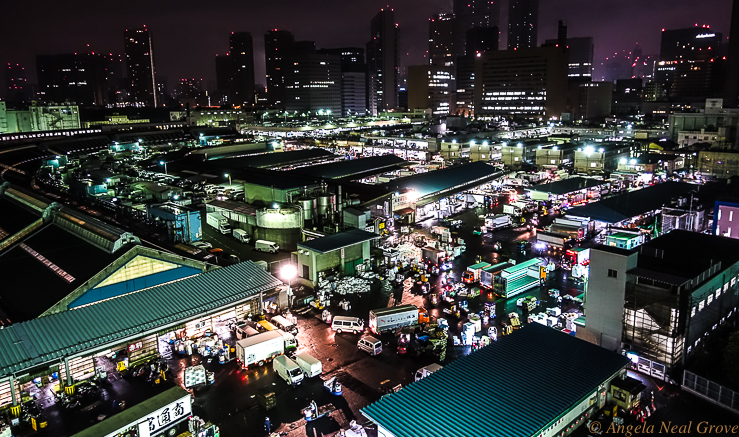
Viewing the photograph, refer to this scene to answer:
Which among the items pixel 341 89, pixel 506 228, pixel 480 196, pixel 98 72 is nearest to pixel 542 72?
pixel 341 89

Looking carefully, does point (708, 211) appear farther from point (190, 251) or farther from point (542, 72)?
point (542, 72)

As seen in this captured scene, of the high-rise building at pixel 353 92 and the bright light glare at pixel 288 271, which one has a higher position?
the high-rise building at pixel 353 92

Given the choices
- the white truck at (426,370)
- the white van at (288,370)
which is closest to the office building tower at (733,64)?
the white truck at (426,370)

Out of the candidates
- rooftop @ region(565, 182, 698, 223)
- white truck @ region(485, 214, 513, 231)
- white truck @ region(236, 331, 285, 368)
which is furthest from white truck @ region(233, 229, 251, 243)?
rooftop @ region(565, 182, 698, 223)

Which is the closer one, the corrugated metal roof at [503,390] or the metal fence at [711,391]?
the corrugated metal roof at [503,390]

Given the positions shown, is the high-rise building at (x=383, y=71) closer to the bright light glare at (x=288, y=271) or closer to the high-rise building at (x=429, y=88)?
the high-rise building at (x=429, y=88)

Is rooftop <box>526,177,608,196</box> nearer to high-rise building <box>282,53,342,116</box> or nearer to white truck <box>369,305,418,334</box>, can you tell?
white truck <box>369,305,418,334</box>

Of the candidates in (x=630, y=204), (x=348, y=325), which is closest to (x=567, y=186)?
(x=630, y=204)

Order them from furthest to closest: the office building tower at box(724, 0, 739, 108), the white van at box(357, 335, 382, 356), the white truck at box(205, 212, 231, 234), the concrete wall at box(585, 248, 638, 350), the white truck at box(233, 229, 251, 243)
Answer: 1. the office building tower at box(724, 0, 739, 108)
2. the white truck at box(205, 212, 231, 234)
3. the white truck at box(233, 229, 251, 243)
4. the white van at box(357, 335, 382, 356)
5. the concrete wall at box(585, 248, 638, 350)
